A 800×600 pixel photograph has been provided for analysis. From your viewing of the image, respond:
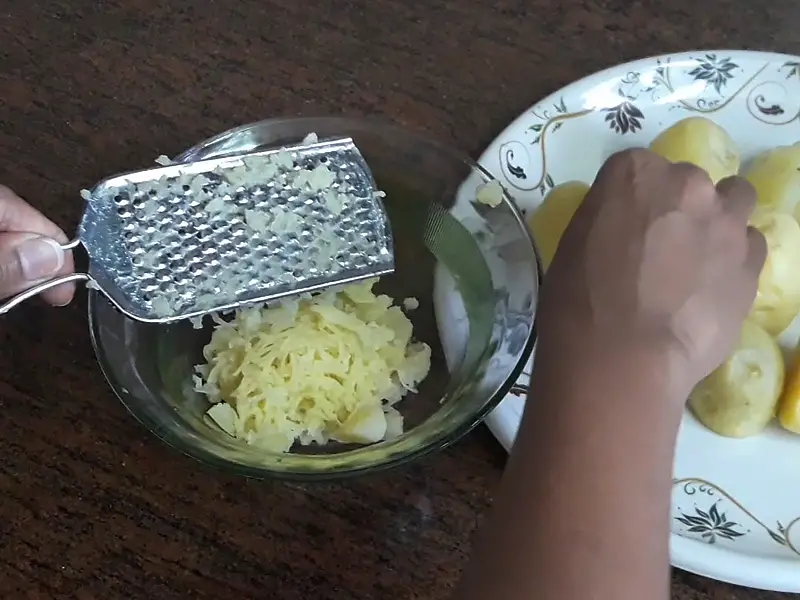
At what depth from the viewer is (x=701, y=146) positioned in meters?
0.80

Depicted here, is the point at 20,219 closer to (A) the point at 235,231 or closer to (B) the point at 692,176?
(A) the point at 235,231

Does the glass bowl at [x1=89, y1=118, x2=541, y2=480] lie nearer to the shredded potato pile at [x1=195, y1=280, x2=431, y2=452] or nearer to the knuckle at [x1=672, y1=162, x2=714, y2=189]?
the shredded potato pile at [x1=195, y1=280, x2=431, y2=452]

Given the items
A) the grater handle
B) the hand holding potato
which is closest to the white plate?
the hand holding potato

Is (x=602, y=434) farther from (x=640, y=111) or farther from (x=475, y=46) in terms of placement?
(x=475, y=46)

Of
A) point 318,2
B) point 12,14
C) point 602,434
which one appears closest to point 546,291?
point 602,434

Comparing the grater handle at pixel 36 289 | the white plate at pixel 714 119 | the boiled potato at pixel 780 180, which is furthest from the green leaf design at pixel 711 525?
the grater handle at pixel 36 289

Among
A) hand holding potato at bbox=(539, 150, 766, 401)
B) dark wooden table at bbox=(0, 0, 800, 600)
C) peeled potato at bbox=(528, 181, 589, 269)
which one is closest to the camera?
hand holding potato at bbox=(539, 150, 766, 401)

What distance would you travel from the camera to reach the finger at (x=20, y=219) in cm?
70

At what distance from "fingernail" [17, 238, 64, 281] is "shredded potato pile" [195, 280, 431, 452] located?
138mm

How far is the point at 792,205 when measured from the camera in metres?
0.79

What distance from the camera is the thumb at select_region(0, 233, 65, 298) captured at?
Result: 617 mm

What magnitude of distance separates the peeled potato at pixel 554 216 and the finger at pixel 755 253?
0.61ft

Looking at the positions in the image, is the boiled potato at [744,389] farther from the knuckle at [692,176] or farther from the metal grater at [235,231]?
the metal grater at [235,231]

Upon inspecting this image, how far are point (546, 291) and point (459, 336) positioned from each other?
0.47ft
